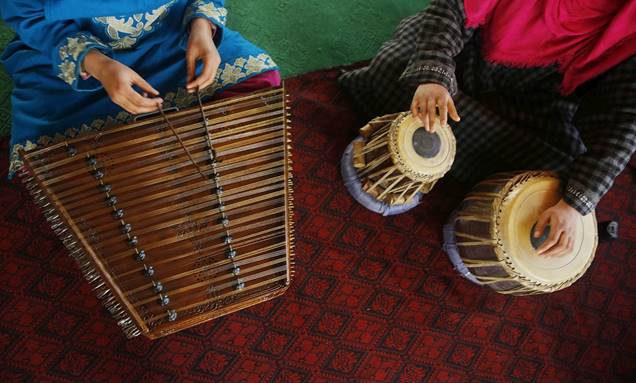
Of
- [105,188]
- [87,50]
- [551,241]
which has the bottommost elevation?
[551,241]

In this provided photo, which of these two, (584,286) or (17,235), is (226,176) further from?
(584,286)

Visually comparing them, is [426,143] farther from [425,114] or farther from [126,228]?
[126,228]

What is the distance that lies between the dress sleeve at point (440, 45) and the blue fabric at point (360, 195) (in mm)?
398

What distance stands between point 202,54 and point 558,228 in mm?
1070

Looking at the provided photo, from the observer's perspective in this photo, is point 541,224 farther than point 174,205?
Yes

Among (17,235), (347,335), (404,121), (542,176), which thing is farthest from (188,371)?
(542,176)

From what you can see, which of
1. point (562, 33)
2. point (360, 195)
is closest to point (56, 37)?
point (360, 195)

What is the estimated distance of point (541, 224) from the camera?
4.82 feet

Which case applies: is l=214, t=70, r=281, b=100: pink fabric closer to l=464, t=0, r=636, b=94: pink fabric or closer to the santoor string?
the santoor string

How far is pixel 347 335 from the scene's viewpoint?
5.65 ft

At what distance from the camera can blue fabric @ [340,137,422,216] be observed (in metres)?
1.82

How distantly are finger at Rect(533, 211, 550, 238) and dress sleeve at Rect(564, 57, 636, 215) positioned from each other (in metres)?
0.07

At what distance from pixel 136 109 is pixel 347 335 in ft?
3.24

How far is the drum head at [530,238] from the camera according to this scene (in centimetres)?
148
